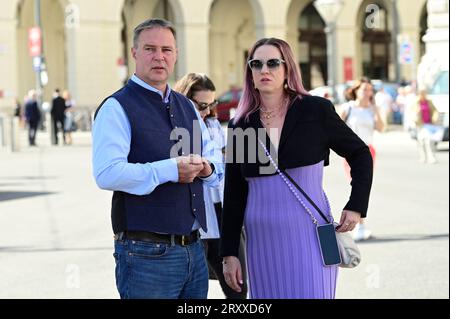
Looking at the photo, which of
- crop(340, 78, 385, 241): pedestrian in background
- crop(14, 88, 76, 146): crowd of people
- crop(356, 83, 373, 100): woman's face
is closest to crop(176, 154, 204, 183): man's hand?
crop(340, 78, 385, 241): pedestrian in background

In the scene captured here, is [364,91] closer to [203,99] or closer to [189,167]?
[203,99]

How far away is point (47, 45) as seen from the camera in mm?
49625

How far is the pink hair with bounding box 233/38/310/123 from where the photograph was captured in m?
4.41

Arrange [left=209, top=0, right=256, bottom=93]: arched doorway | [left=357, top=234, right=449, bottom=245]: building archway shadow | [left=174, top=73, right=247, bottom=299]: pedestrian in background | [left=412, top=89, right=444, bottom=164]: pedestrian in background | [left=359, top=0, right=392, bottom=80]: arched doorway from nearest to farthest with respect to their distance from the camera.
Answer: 1. [left=174, top=73, right=247, bottom=299]: pedestrian in background
2. [left=357, top=234, right=449, bottom=245]: building archway shadow
3. [left=412, top=89, right=444, bottom=164]: pedestrian in background
4. [left=209, top=0, right=256, bottom=93]: arched doorway
5. [left=359, top=0, right=392, bottom=80]: arched doorway

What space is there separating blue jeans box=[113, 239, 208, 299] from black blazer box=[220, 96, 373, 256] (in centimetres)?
37

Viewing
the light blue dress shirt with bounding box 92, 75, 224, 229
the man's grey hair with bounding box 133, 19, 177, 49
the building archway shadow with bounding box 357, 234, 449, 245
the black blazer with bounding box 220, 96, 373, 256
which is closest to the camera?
the light blue dress shirt with bounding box 92, 75, 224, 229

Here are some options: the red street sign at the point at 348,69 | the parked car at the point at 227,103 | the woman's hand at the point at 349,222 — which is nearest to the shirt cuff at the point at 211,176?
the woman's hand at the point at 349,222

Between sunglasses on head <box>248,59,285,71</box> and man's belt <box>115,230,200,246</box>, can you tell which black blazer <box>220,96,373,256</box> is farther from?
man's belt <box>115,230,200,246</box>

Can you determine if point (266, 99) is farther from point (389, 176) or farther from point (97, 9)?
point (97, 9)

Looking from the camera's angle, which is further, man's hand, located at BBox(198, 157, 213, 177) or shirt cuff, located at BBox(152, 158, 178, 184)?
man's hand, located at BBox(198, 157, 213, 177)

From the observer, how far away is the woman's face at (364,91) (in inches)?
461

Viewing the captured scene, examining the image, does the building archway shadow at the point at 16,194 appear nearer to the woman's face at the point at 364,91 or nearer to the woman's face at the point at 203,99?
the woman's face at the point at 364,91

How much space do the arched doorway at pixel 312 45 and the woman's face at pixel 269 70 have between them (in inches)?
1966
